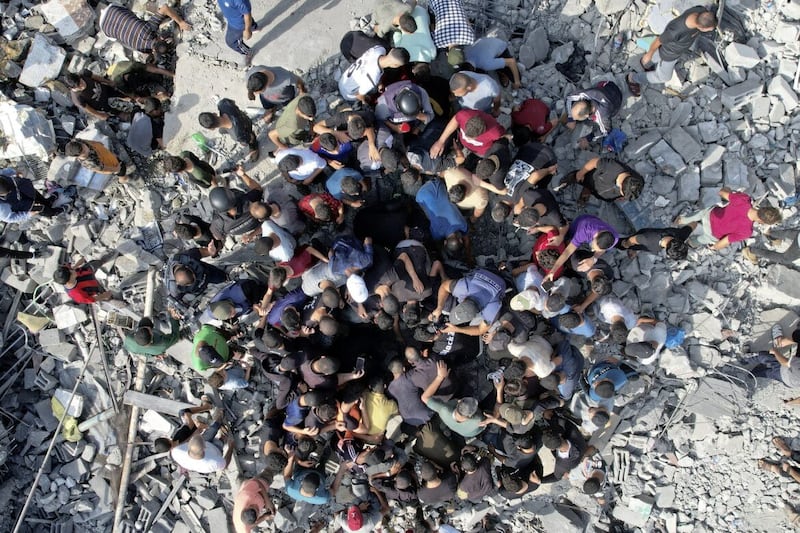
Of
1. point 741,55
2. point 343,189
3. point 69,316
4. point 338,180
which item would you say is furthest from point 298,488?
point 741,55

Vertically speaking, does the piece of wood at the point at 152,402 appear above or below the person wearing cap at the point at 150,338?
below

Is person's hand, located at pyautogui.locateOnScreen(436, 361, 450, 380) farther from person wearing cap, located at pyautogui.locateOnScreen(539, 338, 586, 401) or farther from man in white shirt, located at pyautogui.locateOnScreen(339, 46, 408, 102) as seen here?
man in white shirt, located at pyautogui.locateOnScreen(339, 46, 408, 102)

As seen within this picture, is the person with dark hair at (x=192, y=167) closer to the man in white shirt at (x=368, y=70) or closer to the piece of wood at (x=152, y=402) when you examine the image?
the man in white shirt at (x=368, y=70)

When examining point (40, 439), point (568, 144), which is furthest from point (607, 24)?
point (40, 439)

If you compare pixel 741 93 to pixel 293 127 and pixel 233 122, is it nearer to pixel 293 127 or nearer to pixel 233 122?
pixel 293 127

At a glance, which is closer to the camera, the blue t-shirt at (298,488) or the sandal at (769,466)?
the blue t-shirt at (298,488)

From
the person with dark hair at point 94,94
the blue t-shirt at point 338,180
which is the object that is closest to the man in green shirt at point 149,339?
the blue t-shirt at point 338,180

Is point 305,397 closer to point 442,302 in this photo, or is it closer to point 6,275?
point 442,302
